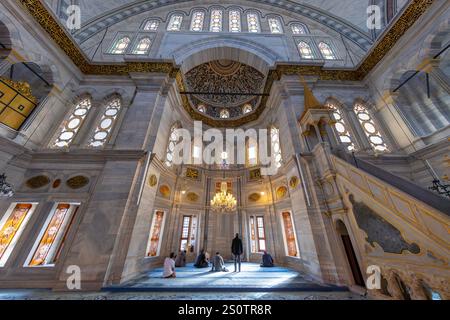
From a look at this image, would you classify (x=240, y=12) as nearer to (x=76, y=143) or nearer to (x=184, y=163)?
(x=184, y=163)

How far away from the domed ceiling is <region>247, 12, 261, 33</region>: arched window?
235 cm

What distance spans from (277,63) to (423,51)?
5600mm

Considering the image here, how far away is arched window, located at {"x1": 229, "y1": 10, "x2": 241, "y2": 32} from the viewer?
11471mm

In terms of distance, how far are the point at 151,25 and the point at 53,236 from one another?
14160 millimetres

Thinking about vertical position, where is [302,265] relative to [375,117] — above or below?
below

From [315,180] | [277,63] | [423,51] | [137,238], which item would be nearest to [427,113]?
[423,51]

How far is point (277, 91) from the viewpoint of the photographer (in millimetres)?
8430

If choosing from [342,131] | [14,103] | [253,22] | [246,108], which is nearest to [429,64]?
[342,131]

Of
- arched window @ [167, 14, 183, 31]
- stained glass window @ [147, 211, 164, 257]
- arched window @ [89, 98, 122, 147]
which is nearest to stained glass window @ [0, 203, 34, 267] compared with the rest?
arched window @ [89, 98, 122, 147]

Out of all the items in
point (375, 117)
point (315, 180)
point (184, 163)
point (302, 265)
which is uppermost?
point (375, 117)

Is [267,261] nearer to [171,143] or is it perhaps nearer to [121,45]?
[171,143]

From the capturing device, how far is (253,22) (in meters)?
12.1

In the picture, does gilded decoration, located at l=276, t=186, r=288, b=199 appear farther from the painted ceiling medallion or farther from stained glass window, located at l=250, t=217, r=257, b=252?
the painted ceiling medallion

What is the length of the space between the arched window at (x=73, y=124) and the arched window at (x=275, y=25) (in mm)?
13033
